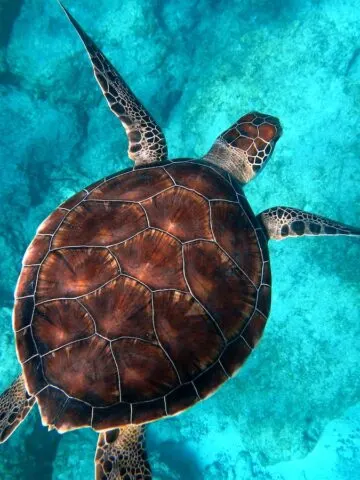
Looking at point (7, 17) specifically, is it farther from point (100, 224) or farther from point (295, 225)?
point (295, 225)

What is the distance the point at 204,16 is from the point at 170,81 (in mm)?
1566

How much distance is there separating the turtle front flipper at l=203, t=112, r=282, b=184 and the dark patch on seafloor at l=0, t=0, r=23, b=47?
5.82 m

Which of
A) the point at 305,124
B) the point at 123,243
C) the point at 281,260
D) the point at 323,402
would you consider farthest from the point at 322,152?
the point at 123,243

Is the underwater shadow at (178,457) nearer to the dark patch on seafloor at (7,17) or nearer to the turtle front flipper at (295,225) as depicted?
the turtle front flipper at (295,225)

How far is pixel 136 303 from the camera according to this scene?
2475mm

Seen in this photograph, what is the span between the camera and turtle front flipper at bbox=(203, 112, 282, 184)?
4281 millimetres

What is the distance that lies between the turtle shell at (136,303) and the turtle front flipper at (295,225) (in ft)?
3.04

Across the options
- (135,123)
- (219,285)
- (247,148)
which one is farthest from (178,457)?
(135,123)

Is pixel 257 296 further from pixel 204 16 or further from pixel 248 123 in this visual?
pixel 204 16

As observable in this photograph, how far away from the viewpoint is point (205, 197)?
121 inches

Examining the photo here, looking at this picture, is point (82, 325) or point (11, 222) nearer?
point (82, 325)

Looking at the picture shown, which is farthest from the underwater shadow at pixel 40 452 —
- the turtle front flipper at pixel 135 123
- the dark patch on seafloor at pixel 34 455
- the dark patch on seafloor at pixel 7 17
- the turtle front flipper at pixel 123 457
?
the dark patch on seafloor at pixel 7 17

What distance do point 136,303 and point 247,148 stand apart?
2.53 m

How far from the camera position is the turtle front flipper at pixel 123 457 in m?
2.78
